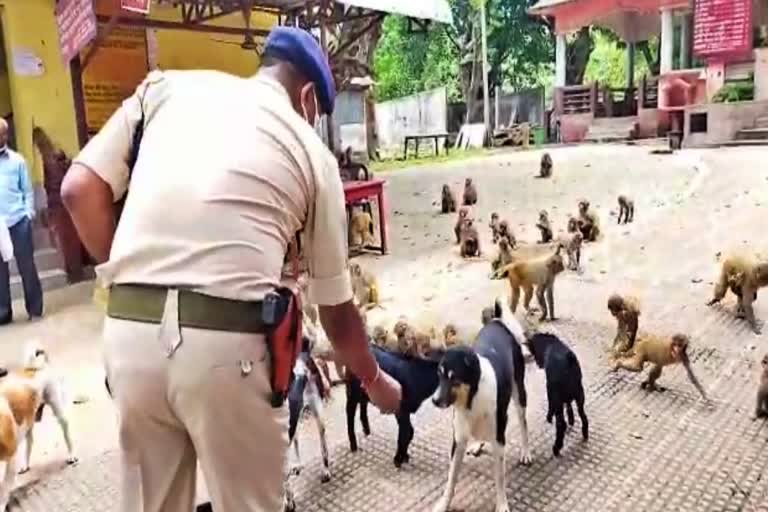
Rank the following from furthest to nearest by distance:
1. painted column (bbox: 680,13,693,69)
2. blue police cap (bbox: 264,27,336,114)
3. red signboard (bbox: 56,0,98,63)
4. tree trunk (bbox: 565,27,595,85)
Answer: tree trunk (bbox: 565,27,595,85), painted column (bbox: 680,13,693,69), red signboard (bbox: 56,0,98,63), blue police cap (bbox: 264,27,336,114)

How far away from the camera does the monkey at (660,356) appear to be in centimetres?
395

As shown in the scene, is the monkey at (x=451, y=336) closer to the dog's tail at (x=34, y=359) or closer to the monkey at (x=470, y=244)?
the dog's tail at (x=34, y=359)

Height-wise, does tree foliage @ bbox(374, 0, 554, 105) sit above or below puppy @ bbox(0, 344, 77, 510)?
above

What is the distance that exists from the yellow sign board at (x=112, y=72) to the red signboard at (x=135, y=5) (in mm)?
2479

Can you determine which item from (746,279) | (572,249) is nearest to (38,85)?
(572,249)

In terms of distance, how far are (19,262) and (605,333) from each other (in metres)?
5.04

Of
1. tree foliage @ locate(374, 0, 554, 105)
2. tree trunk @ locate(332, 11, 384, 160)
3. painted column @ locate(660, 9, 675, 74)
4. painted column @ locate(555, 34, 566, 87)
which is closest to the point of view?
tree trunk @ locate(332, 11, 384, 160)

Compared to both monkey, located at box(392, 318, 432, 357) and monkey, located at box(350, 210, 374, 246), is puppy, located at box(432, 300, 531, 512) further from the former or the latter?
monkey, located at box(350, 210, 374, 246)

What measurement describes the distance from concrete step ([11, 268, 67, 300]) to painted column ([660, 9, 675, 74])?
17129 millimetres

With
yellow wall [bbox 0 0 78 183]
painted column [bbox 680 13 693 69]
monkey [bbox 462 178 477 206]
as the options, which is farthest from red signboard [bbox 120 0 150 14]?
painted column [bbox 680 13 693 69]

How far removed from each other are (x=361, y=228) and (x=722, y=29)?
14.1 m

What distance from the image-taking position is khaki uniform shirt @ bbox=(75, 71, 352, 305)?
5.29 feet

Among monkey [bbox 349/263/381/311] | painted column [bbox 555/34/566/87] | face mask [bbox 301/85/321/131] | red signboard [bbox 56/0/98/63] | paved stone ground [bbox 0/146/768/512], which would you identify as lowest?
paved stone ground [bbox 0/146/768/512]

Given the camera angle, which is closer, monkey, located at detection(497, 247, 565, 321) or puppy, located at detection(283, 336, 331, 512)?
puppy, located at detection(283, 336, 331, 512)
